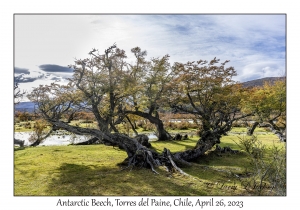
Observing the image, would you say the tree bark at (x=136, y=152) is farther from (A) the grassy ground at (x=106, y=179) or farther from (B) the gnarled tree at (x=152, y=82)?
(B) the gnarled tree at (x=152, y=82)

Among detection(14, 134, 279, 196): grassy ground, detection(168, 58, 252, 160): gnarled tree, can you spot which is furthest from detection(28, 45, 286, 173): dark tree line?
detection(14, 134, 279, 196): grassy ground

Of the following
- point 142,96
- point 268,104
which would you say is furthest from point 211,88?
point 142,96

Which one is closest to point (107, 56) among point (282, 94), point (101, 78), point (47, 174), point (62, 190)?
point (101, 78)

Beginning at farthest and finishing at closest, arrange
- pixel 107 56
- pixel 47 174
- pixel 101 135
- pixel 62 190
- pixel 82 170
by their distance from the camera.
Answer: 1. pixel 107 56
2. pixel 101 135
3. pixel 82 170
4. pixel 47 174
5. pixel 62 190

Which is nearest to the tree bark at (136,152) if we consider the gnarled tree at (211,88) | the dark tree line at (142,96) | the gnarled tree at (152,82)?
the dark tree line at (142,96)

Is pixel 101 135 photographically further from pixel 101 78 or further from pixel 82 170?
pixel 101 78

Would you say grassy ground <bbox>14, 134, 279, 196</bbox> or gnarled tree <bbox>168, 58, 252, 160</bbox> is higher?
gnarled tree <bbox>168, 58, 252, 160</bbox>

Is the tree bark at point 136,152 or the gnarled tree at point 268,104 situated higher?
the gnarled tree at point 268,104

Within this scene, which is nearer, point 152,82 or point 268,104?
point 268,104

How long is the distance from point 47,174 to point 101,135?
2.47 metres

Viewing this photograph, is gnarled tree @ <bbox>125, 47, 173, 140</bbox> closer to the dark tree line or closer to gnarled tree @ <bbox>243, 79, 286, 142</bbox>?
the dark tree line

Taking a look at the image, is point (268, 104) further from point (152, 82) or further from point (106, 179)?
point (106, 179)

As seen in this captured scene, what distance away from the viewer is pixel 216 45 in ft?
33.0
